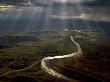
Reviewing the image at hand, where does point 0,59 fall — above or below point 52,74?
below

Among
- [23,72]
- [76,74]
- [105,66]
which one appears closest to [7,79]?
[23,72]

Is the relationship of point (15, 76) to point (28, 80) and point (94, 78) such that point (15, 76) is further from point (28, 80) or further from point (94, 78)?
point (94, 78)

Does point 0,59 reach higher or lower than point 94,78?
lower

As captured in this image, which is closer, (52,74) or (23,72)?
(52,74)

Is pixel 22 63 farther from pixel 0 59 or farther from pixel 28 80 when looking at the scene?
pixel 28 80

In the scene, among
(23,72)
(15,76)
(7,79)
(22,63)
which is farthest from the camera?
(22,63)

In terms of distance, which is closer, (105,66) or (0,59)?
(105,66)

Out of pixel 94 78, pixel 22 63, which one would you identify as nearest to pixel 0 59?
pixel 22 63

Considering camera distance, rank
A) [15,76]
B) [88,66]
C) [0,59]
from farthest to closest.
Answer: [0,59], [88,66], [15,76]

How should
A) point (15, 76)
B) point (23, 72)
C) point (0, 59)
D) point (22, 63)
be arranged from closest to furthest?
1. point (15, 76)
2. point (23, 72)
3. point (22, 63)
4. point (0, 59)
